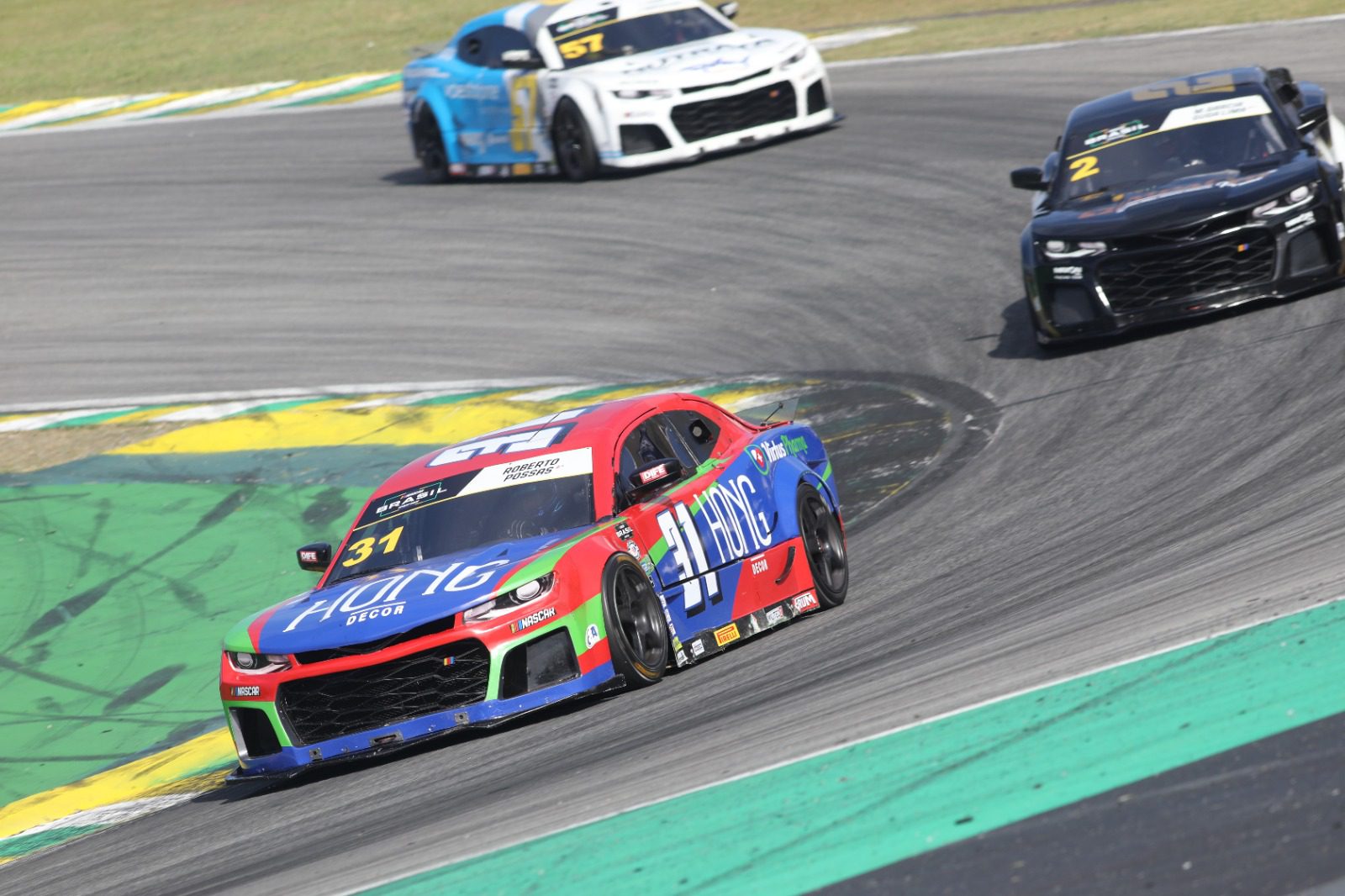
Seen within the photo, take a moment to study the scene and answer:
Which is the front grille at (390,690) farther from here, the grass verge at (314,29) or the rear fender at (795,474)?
the grass verge at (314,29)

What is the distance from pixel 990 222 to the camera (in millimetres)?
17094

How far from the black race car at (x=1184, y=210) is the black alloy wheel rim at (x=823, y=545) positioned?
3.93 metres

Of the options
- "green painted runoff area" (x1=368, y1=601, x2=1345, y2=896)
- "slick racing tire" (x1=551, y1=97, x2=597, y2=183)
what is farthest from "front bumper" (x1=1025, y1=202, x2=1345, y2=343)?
"slick racing tire" (x1=551, y1=97, x2=597, y2=183)

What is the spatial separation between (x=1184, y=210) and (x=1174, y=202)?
15cm

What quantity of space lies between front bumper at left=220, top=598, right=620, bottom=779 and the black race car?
20.3 ft

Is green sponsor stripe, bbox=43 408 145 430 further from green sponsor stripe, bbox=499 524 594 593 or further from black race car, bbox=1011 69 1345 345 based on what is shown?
green sponsor stripe, bbox=499 524 594 593

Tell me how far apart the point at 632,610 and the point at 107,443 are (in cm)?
728

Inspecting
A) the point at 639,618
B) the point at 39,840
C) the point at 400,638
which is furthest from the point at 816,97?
the point at 39,840

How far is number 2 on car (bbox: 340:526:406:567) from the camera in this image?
8.56 meters

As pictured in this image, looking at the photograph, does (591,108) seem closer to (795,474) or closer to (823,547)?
(795,474)

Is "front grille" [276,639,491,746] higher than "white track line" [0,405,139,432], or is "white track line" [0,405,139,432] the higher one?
"front grille" [276,639,491,746]

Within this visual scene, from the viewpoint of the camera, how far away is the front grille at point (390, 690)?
7477 millimetres

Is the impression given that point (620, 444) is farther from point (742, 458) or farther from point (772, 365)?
point (772, 365)

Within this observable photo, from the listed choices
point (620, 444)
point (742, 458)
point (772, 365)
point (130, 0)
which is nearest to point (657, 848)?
point (620, 444)
